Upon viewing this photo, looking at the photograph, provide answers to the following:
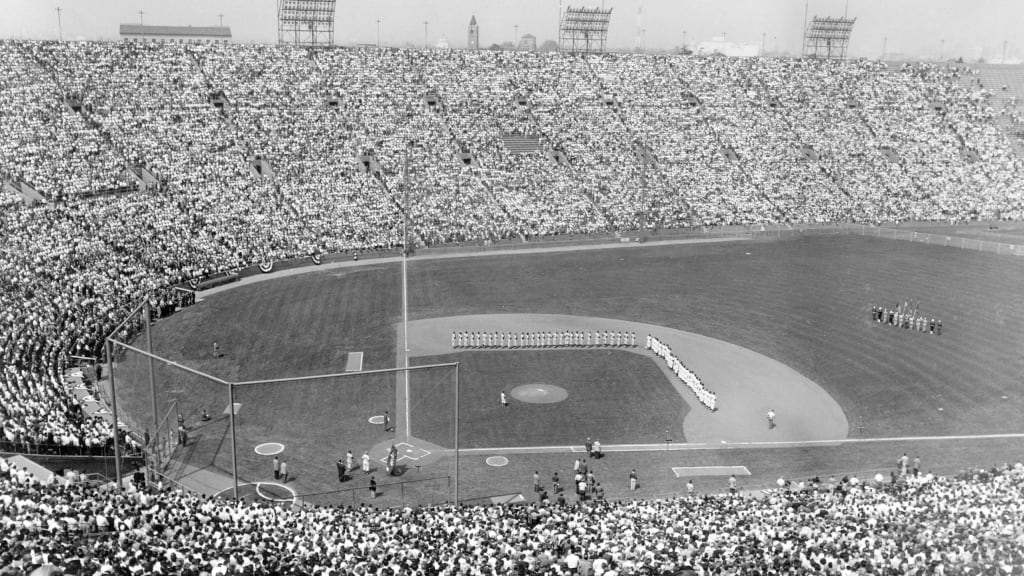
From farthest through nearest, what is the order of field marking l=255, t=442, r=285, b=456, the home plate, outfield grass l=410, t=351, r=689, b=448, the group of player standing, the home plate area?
the group of player standing
outfield grass l=410, t=351, r=689, b=448
the home plate
the home plate area
field marking l=255, t=442, r=285, b=456

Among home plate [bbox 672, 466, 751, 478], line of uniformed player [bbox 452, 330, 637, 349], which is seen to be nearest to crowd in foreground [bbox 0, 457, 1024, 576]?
home plate [bbox 672, 466, 751, 478]

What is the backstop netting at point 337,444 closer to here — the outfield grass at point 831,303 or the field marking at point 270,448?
the field marking at point 270,448

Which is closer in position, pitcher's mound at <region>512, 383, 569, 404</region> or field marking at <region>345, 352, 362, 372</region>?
pitcher's mound at <region>512, 383, 569, 404</region>

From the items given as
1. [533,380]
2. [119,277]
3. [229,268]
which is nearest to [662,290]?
[533,380]

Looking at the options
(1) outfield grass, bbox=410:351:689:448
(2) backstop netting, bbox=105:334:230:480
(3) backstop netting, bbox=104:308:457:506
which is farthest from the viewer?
(1) outfield grass, bbox=410:351:689:448

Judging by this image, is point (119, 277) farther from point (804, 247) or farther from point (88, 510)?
point (804, 247)

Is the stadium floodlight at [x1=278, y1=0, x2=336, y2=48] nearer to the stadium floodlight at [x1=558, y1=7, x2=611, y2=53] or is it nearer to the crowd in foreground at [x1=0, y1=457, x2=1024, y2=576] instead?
the stadium floodlight at [x1=558, y1=7, x2=611, y2=53]

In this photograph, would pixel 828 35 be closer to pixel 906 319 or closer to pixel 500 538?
pixel 906 319

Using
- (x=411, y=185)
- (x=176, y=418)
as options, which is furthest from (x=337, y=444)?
(x=411, y=185)

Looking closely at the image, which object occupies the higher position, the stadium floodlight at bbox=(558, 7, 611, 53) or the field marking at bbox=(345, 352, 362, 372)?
the stadium floodlight at bbox=(558, 7, 611, 53)
